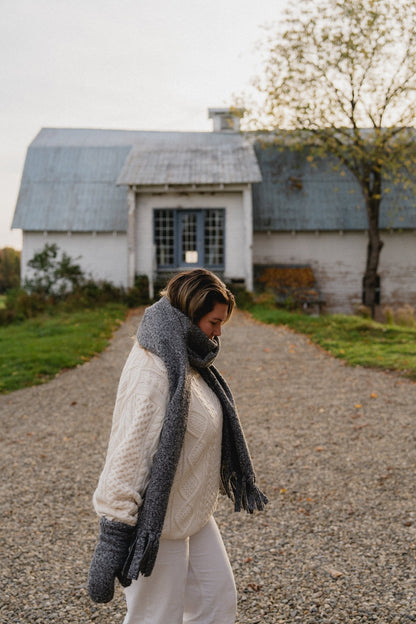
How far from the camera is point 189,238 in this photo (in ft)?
66.9

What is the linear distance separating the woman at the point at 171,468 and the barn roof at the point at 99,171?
673 inches

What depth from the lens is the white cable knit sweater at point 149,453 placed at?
2498 mm

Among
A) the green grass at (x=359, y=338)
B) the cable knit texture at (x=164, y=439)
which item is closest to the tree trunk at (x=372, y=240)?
the green grass at (x=359, y=338)

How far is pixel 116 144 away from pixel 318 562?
2303 centimetres

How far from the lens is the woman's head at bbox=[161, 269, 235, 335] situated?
2.77 m

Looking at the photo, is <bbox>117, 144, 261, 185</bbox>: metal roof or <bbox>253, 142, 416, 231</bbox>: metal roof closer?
<bbox>117, 144, 261, 185</bbox>: metal roof

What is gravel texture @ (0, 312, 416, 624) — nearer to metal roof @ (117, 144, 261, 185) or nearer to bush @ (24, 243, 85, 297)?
bush @ (24, 243, 85, 297)

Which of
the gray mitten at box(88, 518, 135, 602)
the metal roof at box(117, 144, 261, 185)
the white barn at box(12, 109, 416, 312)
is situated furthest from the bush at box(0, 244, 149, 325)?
the gray mitten at box(88, 518, 135, 602)

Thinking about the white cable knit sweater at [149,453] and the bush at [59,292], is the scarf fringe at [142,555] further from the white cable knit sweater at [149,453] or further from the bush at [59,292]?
the bush at [59,292]

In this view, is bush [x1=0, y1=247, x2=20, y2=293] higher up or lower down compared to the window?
lower down

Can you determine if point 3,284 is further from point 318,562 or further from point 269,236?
point 318,562

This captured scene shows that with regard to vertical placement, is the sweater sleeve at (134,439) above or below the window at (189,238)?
below

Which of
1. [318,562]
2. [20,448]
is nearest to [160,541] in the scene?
[318,562]

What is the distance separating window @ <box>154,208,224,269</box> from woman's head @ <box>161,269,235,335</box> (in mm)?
17464
